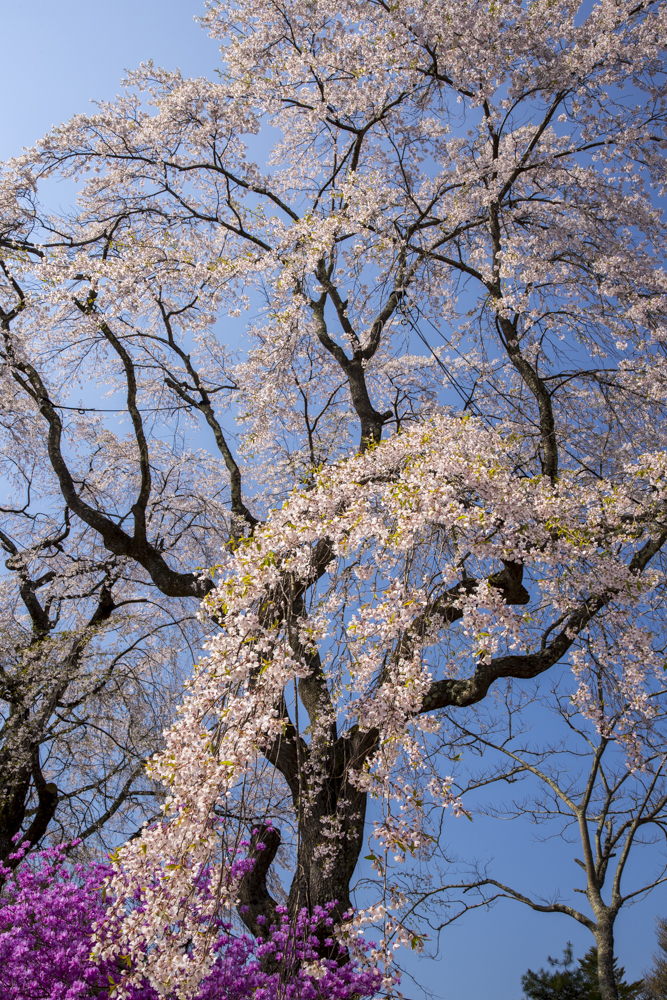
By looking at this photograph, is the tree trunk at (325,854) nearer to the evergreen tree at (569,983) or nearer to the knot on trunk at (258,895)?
the knot on trunk at (258,895)

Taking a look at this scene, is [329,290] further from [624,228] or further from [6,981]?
[6,981]

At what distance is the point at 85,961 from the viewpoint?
314 centimetres

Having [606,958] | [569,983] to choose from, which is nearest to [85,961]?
[606,958]

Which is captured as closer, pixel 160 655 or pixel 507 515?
pixel 507 515

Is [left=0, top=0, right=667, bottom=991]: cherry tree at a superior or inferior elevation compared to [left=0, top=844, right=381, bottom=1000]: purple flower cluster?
superior

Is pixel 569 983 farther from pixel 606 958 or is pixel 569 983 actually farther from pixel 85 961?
pixel 85 961

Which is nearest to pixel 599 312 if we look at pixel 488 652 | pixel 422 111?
pixel 422 111

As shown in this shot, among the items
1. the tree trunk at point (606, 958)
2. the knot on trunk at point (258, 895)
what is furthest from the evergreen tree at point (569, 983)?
the knot on trunk at point (258, 895)

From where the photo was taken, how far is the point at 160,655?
7.43m

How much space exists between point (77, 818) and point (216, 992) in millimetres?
3920

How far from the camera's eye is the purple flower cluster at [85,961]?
3070mm

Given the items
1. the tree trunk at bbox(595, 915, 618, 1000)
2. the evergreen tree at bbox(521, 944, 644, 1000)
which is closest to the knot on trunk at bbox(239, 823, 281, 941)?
the tree trunk at bbox(595, 915, 618, 1000)

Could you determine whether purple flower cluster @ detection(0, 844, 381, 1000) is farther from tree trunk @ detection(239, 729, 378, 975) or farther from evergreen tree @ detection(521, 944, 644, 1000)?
evergreen tree @ detection(521, 944, 644, 1000)

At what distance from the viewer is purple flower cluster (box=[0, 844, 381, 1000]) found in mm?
3070
